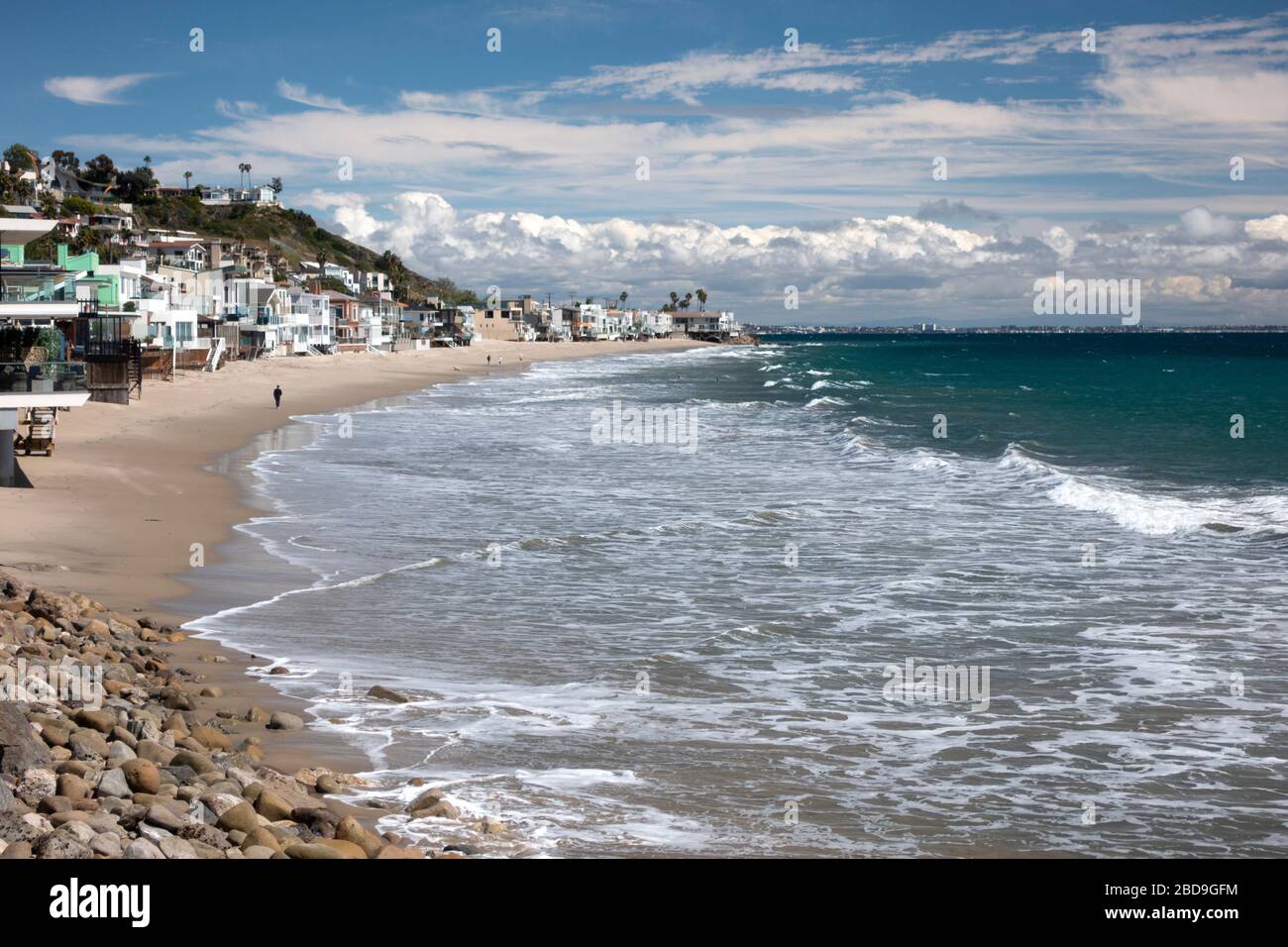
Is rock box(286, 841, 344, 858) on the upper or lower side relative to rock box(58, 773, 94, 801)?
lower

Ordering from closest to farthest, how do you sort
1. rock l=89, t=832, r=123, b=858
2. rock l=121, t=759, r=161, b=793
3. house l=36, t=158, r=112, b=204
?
1. rock l=89, t=832, r=123, b=858
2. rock l=121, t=759, r=161, b=793
3. house l=36, t=158, r=112, b=204

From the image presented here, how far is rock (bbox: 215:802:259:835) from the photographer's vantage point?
859 centimetres

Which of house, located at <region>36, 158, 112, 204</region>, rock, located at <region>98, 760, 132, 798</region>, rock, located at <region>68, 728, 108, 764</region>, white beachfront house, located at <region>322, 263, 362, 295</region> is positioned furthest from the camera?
white beachfront house, located at <region>322, 263, 362, 295</region>

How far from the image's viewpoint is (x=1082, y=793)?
36.8 ft

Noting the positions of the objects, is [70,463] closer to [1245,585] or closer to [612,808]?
[612,808]

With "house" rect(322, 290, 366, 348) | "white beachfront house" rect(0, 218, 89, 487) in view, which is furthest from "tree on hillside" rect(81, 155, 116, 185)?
"white beachfront house" rect(0, 218, 89, 487)

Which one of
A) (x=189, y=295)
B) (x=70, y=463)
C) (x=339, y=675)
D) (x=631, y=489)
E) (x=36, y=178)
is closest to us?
(x=339, y=675)

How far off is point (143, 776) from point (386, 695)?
14.7ft

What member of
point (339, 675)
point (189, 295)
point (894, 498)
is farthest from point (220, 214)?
point (339, 675)

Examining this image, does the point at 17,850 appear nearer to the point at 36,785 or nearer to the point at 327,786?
the point at 36,785

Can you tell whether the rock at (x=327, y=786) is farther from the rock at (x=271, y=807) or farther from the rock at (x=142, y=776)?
the rock at (x=142, y=776)

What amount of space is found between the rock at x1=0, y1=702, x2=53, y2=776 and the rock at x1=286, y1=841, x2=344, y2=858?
211cm

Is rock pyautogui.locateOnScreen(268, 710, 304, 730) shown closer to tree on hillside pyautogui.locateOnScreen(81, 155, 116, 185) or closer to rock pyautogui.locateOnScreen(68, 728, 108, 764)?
rock pyautogui.locateOnScreen(68, 728, 108, 764)
